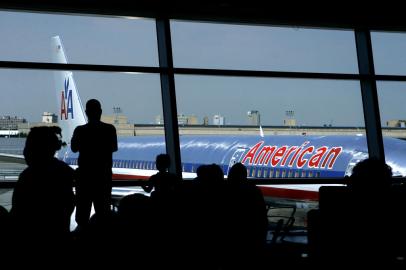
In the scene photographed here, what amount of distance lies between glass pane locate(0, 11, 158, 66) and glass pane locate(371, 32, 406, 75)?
2322mm

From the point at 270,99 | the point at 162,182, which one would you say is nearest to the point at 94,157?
the point at 162,182

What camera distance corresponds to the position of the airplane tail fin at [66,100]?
551 inches

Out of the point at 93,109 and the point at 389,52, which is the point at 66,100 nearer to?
the point at 389,52

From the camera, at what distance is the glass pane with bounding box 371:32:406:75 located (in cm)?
580

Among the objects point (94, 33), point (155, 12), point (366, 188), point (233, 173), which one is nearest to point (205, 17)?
point (155, 12)

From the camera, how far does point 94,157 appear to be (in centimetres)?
382

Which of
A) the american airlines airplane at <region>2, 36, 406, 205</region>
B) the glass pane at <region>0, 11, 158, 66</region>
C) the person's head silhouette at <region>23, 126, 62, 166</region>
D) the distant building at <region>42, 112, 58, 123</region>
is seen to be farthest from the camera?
the american airlines airplane at <region>2, 36, 406, 205</region>

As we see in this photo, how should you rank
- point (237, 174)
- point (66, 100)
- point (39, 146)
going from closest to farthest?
point (39, 146), point (237, 174), point (66, 100)

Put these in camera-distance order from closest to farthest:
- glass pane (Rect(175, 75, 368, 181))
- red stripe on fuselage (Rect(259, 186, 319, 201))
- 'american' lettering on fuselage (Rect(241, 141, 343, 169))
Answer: glass pane (Rect(175, 75, 368, 181)) → red stripe on fuselage (Rect(259, 186, 319, 201)) → 'american' lettering on fuselage (Rect(241, 141, 343, 169))

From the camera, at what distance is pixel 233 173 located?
132 inches

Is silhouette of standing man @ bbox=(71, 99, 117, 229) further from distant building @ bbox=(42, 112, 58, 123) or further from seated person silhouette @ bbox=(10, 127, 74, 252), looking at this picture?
distant building @ bbox=(42, 112, 58, 123)

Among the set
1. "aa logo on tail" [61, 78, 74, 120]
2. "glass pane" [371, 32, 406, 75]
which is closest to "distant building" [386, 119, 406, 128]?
"glass pane" [371, 32, 406, 75]

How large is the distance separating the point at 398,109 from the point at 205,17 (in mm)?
2678

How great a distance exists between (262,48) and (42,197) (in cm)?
434
